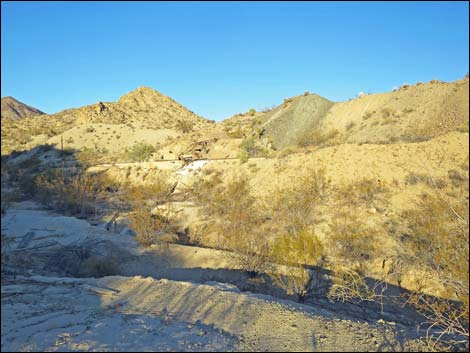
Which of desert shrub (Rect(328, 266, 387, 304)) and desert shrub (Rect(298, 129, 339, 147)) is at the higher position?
desert shrub (Rect(298, 129, 339, 147))

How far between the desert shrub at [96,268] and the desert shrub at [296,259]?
4651 millimetres

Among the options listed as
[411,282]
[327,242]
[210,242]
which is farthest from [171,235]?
[411,282]

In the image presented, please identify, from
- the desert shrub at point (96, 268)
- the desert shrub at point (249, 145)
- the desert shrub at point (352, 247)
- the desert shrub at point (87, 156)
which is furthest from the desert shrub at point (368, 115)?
the desert shrub at point (87, 156)

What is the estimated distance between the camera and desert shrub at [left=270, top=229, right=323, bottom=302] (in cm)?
811

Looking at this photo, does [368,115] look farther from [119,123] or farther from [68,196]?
[119,123]

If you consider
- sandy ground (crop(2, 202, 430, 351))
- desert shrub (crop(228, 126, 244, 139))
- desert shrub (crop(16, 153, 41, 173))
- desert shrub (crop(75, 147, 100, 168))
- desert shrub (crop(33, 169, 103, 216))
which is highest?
desert shrub (crop(228, 126, 244, 139))

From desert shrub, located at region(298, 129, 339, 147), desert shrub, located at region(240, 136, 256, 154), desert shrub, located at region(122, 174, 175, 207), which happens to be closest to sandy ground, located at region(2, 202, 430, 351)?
desert shrub, located at region(122, 174, 175, 207)

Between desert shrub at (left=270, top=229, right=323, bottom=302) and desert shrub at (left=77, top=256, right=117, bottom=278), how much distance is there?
4651 millimetres

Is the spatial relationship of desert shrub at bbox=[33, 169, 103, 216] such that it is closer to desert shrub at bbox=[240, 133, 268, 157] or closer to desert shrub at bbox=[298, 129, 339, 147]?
desert shrub at bbox=[240, 133, 268, 157]

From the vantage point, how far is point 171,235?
12367 mm

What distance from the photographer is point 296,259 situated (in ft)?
31.7

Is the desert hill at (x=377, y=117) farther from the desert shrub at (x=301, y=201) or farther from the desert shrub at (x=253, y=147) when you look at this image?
the desert shrub at (x=301, y=201)

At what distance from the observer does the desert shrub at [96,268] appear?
331 inches

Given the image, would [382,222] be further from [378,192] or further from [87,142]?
[87,142]
